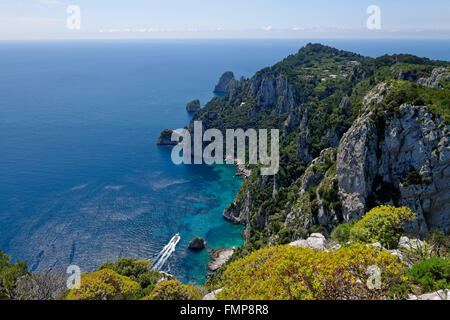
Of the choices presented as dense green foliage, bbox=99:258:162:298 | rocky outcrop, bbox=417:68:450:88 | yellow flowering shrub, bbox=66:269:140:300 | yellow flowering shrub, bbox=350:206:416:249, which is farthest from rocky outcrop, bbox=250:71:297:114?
yellow flowering shrub, bbox=66:269:140:300

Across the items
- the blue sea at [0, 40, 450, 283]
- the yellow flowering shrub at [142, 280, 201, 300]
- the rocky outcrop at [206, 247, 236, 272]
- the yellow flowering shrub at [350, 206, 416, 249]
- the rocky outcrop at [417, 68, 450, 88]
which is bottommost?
the rocky outcrop at [206, 247, 236, 272]

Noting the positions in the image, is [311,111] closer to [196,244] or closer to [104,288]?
[196,244]

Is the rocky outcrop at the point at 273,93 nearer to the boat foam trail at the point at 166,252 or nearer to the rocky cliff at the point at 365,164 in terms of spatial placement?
the rocky cliff at the point at 365,164

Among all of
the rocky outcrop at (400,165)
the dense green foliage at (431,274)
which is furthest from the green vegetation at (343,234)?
the dense green foliage at (431,274)

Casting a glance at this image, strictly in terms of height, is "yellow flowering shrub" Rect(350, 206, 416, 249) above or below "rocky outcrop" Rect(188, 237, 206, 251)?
above

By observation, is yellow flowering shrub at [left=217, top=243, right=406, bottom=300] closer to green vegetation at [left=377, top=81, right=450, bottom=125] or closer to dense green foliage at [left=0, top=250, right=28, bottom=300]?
dense green foliage at [left=0, top=250, right=28, bottom=300]

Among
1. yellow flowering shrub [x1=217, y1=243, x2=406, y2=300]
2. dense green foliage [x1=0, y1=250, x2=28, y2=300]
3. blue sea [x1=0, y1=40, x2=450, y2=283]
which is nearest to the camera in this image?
yellow flowering shrub [x1=217, y1=243, x2=406, y2=300]

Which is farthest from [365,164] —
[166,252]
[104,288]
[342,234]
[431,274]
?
[166,252]
